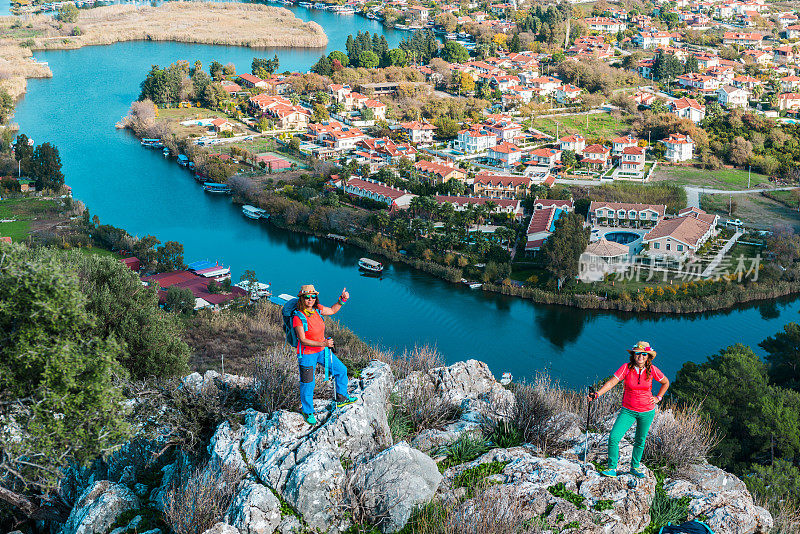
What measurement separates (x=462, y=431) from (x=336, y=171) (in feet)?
95.5

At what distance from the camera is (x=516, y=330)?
894 inches

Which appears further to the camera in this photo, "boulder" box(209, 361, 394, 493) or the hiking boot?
the hiking boot

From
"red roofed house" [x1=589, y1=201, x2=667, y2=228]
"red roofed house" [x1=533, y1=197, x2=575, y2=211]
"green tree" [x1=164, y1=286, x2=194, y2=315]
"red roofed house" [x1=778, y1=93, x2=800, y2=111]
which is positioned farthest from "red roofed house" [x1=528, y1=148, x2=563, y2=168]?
"green tree" [x1=164, y1=286, x2=194, y2=315]

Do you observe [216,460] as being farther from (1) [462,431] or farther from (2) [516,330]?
(2) [516,330]

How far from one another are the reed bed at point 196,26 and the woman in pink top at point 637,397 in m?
67.5

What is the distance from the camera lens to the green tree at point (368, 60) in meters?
57.5

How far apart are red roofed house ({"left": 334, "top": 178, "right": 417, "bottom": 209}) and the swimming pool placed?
7910 millimetres

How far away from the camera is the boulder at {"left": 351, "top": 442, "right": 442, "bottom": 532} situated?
20.1ft

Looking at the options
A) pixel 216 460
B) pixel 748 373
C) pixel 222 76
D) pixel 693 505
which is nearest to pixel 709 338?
pixel 748 373

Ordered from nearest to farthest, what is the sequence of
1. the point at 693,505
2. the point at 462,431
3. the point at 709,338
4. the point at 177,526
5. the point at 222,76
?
the point at 177,526, the point at 693,505, the point at 462,431, the point at 709,338, the point at 222,76

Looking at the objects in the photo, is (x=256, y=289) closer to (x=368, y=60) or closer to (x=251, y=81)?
(x=251, y=81)

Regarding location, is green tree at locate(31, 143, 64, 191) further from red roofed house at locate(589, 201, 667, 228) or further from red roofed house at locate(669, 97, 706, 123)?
red roofed house at locate(669, 97, 706, 123)

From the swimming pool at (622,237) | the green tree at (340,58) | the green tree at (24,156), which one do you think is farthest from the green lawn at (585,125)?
the green tree at (24,156)

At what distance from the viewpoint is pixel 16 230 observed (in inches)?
1099
